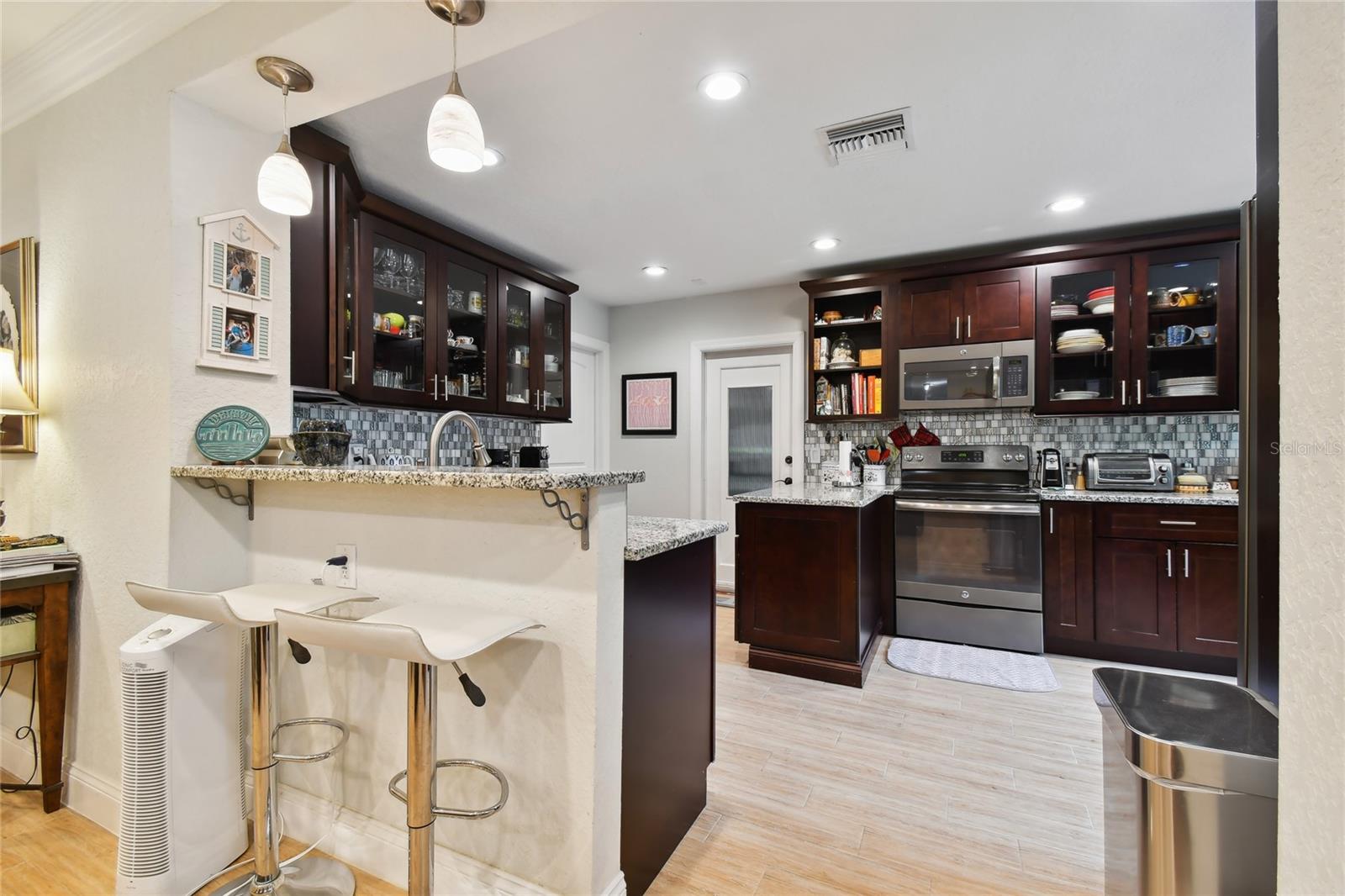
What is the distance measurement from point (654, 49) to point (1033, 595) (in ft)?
10.6

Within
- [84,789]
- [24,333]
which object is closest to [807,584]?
[84,789]

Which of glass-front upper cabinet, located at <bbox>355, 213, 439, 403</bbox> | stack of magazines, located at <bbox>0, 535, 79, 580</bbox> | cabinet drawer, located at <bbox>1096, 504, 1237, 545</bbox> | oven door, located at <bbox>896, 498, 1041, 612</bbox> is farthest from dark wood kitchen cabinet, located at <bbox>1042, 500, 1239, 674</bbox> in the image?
stack of magazines, located at <bbox>0, 535, 79, 580</bbox>

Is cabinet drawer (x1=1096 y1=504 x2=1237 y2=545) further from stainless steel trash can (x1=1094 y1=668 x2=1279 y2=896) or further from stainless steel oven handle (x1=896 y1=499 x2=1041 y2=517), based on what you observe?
stainless steel trash can (x1=1094 y1=668 x2=1279 y2=896)

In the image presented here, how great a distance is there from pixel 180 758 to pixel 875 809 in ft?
6.59

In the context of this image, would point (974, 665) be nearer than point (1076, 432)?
Yes

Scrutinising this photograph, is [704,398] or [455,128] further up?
[455,128]

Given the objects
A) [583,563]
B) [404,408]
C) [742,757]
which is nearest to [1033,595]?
[742,757]

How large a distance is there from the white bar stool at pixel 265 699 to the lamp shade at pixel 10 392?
1106mm

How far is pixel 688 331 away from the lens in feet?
15.8

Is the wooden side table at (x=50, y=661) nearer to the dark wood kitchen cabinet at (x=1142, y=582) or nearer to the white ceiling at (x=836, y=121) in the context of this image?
the white ceiling at (x=836, y=121)

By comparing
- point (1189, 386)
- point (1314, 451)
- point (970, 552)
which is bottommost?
point (970, 552)

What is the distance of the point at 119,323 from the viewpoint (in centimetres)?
179

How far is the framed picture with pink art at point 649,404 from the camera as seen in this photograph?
4867 millimetres

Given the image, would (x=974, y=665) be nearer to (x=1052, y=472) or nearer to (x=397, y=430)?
(x=1052, y=472)
